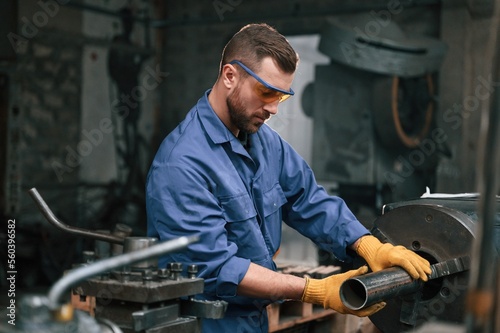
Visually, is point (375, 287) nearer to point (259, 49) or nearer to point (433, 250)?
point (433, 250)

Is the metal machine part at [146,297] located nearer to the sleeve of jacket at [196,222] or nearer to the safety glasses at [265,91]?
the sleeve of jacket at [196,222]

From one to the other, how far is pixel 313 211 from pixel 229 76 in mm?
571

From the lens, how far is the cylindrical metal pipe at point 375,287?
1631mm

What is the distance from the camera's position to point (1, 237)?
5.30 m

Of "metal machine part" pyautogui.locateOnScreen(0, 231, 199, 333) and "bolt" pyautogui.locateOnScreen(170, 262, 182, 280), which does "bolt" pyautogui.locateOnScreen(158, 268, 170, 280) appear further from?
"metal machine part" pyautogui.locateOnScreen(0, 231, 199, 333)

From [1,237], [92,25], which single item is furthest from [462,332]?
[92,25]

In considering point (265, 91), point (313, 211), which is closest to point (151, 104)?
point (313, 211)

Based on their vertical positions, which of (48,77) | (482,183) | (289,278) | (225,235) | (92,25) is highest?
(92,25)

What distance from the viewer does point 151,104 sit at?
8055 mm

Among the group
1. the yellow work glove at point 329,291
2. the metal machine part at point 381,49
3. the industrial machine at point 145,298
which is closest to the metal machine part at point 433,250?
the yellow work glove at point 329,291

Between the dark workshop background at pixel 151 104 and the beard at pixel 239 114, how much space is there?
3.49 meters

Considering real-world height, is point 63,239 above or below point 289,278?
below

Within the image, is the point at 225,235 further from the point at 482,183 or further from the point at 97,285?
the point at 482,183

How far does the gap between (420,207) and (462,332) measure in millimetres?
972
